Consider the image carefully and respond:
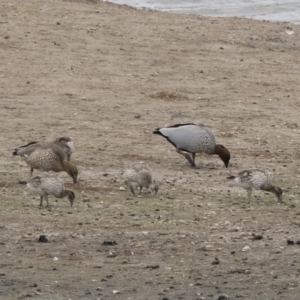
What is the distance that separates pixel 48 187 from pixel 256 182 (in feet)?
6.79

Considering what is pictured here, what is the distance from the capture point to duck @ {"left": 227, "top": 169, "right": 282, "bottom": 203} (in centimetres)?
1178

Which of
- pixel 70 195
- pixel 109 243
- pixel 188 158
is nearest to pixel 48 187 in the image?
pixel 70 195

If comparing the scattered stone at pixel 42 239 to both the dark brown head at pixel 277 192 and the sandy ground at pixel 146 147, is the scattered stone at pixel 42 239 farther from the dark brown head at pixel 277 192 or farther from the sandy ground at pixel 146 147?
the dark brown head at pixel 277 192

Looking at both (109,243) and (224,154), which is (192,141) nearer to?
(224,154)

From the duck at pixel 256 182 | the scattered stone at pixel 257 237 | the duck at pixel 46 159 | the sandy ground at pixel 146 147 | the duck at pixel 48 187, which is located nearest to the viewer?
the sandy ground at pixel 146 147

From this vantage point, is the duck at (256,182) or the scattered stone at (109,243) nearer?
the scattered stone at (109,243)

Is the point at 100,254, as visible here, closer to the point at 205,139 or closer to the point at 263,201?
the point at 263,201

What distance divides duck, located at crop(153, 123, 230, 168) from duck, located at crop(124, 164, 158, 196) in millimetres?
1872

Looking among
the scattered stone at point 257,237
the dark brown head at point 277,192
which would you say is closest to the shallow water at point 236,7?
the dark brown head at point 277,192

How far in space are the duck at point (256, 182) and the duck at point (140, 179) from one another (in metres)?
0.82

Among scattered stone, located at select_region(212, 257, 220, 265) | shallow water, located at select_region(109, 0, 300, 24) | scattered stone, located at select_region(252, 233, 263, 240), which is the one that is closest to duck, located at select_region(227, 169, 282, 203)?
scattered stone, located at select_region(252, 233, 263, 240)

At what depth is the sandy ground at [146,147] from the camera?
917 centimetres

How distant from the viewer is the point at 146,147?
14586 millimetres

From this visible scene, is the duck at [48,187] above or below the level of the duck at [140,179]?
above
